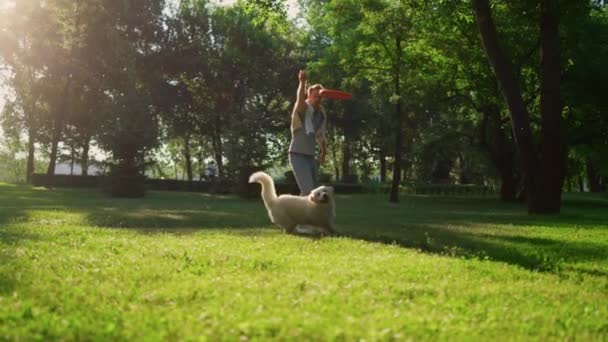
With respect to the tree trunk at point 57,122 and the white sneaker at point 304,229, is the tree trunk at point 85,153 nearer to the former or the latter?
the tree trunk at point 57,122

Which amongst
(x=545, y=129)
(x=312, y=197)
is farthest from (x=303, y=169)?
(x=545, y=129)

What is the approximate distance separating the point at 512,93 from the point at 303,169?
33.9 feet

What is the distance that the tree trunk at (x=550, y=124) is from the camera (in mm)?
20312

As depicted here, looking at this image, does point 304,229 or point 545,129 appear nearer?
point 304,229

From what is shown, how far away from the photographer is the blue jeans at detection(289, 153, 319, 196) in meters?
12.5

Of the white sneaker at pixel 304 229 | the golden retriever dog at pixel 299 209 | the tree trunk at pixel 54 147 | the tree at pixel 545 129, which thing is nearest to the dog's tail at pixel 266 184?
the golden retriever dog at pixel 299 209

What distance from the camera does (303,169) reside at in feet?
41.3

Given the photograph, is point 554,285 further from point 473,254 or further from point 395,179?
point 395,179

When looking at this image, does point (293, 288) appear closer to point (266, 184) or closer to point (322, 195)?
point (322, 195)

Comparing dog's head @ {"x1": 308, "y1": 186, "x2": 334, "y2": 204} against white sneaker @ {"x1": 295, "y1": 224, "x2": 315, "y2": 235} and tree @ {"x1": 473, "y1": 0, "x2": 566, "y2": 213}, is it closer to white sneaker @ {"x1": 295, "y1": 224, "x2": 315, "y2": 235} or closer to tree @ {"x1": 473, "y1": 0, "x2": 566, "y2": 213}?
white sneaker @ {"x1": 295, "y1": 224, "x2": 315, "y2": 235}

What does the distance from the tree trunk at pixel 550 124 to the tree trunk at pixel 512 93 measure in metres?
0.24

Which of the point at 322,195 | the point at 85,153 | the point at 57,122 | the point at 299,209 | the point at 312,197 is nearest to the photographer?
the point at 322,195

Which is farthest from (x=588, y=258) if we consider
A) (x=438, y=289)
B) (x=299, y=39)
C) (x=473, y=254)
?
(x=299, y=39)

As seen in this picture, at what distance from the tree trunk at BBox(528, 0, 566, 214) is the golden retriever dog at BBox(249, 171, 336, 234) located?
37.3 feet
